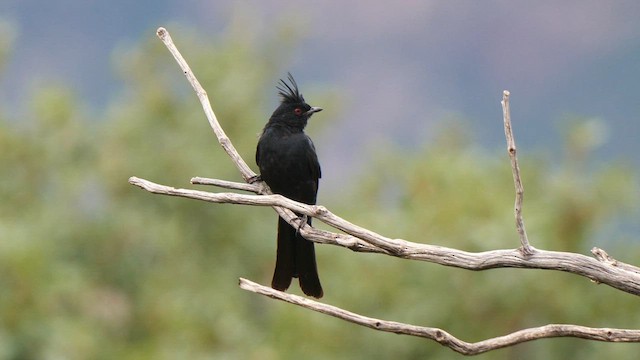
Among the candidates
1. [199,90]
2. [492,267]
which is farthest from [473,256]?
[199,90]

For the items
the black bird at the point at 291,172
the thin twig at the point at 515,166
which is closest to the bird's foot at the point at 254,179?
the black bird at the point at 291,172

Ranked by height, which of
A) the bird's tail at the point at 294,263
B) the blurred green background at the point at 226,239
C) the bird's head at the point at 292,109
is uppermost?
the blurred green background at the point at 226,239

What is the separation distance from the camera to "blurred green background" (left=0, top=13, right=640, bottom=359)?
38.0 feet

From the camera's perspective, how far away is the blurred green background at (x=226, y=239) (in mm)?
11594

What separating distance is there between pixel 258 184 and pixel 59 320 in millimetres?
8841

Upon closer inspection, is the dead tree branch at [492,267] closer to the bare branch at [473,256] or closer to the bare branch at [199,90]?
the bare branch at [473,256]

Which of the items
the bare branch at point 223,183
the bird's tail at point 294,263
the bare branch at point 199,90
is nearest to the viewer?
the bare branch at point 223,183

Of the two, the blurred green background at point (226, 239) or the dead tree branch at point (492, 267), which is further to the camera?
the blurred green background at point (226, 239)

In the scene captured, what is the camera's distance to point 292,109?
5.63 metres

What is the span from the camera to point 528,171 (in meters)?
13.6

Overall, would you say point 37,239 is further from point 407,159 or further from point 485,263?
point 485,263

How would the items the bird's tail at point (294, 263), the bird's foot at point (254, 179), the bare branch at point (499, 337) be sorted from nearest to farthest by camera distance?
the bare branch at point (499, 337) → the bird's foot at point (254, 179) → the bird's tail at point (294, 263)

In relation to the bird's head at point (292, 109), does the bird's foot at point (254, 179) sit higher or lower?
lower

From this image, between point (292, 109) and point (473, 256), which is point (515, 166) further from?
point (292, 109)
